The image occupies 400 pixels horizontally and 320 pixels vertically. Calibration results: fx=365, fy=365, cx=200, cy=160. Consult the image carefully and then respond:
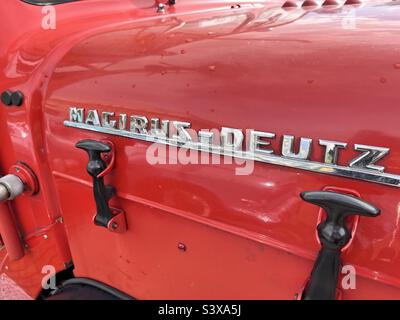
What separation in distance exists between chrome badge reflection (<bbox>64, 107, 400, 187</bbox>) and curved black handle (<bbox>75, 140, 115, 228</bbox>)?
0.06 meters

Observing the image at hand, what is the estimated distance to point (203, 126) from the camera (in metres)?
0.90

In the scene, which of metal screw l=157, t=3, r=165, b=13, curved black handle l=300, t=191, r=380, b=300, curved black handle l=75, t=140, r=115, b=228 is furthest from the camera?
metal screw l=157, t=3, r=165, b=13

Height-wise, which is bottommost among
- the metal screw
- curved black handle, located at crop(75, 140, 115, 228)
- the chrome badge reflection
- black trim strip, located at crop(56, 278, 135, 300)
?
black trim strip, located at crop(56, 278, 135, 300)

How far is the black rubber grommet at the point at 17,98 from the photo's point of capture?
1.27 m

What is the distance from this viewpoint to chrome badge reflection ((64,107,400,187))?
719 millimetres

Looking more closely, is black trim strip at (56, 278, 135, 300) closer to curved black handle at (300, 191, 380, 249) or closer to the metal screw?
curved black handle at (300, 191, 380, 249)

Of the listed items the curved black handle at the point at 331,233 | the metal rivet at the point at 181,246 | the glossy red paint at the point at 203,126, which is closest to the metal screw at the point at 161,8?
the glossy red paint at the point at 203,126

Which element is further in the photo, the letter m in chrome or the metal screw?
the metal screw

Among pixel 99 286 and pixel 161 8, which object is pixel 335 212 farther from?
pixel 161 8

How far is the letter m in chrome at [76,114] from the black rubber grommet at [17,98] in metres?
0.25

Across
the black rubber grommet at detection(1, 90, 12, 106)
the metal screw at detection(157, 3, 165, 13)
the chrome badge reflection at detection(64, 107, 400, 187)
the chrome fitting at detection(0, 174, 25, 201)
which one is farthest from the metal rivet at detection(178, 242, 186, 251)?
the metal screw at detection(157, 3, 165, 13)

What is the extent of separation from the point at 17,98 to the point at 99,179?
48 centimetres

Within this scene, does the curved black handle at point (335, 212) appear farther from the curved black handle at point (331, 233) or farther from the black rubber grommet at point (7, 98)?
the black rubber grommet at point (7, 98)

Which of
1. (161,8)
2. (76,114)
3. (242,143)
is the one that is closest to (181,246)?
(242,143)
